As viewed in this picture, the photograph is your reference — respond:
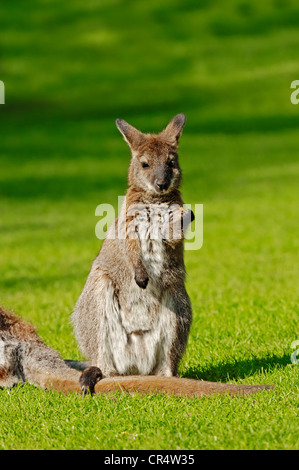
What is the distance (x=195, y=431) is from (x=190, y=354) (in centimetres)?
240

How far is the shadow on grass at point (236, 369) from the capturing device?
19.7ft

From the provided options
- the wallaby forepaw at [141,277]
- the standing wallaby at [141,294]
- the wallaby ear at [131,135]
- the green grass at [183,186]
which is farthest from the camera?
the wallaby ear at [131,135]

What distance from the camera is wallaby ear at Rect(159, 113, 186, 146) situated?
20.6 ft

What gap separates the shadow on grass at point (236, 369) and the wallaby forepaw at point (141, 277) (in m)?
0.91

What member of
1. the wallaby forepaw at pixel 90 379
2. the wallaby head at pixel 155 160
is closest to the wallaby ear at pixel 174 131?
the wallaby head at pixel 155 160

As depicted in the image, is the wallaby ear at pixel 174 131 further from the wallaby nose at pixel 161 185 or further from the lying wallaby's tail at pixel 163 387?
the lying wallaby's tail at pixel 163 387

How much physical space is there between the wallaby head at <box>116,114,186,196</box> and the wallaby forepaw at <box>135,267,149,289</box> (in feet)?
1.94

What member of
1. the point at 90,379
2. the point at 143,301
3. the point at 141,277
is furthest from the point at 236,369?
the point at 90,379

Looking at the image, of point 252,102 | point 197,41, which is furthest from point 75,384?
point 197,41

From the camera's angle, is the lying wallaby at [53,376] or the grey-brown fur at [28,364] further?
the grey-brown fur at [28,364]

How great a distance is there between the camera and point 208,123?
1211 inches

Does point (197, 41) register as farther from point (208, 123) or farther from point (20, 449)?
point (20, 449)

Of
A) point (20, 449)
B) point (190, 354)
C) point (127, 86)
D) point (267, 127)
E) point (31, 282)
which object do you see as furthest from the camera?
point (127, 86)

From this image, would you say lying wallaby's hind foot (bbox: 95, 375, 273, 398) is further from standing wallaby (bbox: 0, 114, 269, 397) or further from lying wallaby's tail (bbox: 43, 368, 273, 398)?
standing wallaby (bbox: 0, 114, 269, 397)
